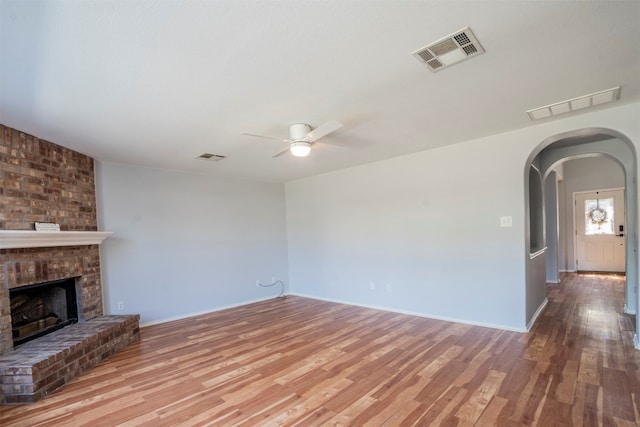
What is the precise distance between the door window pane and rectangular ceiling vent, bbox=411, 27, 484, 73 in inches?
319

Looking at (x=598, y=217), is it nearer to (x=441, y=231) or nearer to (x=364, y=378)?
(x=441, y=231)

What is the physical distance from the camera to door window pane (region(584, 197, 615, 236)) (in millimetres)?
7371

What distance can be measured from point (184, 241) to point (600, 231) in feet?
30.8

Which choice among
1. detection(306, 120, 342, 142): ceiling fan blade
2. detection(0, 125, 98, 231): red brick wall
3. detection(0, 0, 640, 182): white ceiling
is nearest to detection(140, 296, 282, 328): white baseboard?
detection(0, 125, 98, 231): red brick wall

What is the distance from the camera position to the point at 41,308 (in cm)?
357

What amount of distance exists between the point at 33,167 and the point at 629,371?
603cm

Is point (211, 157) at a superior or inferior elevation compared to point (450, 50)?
inferior

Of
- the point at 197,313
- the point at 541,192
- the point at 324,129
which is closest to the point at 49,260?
the point at 197,313

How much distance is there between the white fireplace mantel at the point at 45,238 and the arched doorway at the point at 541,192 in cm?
530

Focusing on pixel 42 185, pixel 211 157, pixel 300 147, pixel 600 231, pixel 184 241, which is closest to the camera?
pixel 300 147

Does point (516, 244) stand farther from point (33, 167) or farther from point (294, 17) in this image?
point (33, 167)

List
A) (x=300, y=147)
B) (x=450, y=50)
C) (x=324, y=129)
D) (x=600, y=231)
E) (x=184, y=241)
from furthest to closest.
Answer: (x=600, y=231) → (x=184, y=241) → (x=300, y=147) → (x=324, y=129) → (x=450, y=50)

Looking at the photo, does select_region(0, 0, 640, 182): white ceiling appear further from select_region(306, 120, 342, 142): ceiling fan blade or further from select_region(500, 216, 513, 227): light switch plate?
select_region(500, 216, 513, 227): light switch plate

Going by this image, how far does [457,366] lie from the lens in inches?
114
